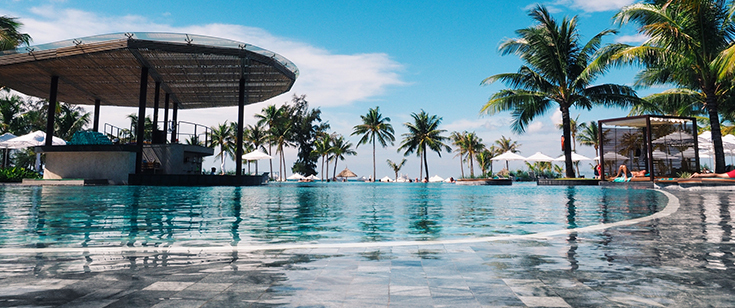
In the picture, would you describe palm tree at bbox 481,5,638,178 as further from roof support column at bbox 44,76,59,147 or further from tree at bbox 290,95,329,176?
tree at bbox 290,95,329,176

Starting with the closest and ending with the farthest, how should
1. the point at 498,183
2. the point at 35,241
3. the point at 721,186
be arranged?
the point at 35,241 < the point at 721,186 < the point at 498,183

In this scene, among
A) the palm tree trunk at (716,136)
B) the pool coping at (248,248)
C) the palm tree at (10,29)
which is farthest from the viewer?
the palm tree at (10,29)

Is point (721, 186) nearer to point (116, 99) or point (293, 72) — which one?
point (293, 72)

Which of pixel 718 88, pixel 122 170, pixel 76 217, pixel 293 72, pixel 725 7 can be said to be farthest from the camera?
pixel 293 72

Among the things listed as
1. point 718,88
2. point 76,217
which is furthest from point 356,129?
point 76,217

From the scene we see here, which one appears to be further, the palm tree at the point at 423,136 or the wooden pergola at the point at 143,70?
the palm tree at the point at 423,136

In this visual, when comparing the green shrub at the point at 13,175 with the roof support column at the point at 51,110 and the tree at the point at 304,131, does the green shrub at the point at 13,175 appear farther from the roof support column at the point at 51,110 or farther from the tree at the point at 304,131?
the tree at the point at 304,131

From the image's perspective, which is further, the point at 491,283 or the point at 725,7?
the point at 725,7

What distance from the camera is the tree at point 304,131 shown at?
55.1 m

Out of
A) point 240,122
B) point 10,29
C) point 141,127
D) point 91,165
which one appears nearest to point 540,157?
point 240,122

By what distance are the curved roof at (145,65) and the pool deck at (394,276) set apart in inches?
709

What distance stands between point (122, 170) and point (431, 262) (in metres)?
22.3

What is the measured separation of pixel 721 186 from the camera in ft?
48.3

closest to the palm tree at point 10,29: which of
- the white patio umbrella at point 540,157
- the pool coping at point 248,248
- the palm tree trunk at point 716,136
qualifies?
the pool coping at point 248,248
